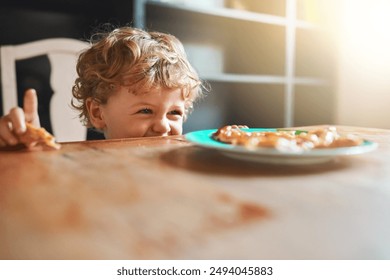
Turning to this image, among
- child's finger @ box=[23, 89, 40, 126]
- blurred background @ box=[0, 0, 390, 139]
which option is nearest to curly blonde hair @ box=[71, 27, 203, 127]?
child's finger @ box=[23, 89, 40, 126]

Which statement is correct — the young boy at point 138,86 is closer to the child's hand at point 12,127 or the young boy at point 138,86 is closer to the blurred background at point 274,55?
the child's hand at point 12,127

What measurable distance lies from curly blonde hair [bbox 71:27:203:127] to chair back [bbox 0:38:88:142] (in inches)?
17.6

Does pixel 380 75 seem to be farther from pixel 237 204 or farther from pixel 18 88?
pixel 237 204

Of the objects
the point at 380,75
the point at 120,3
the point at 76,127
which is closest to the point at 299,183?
the point at 76,127

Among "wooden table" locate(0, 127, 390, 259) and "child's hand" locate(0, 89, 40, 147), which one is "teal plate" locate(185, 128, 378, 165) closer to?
"wooden table" locate(0, 127, 390, 259)

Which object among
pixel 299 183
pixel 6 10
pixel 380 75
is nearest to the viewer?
pixel 299 183

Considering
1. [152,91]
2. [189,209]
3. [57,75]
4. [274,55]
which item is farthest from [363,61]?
[189,209]

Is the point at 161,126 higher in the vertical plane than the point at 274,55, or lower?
lower

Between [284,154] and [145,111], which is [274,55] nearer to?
[145,111]

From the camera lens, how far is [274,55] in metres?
2.67

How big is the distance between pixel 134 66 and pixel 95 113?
221mm

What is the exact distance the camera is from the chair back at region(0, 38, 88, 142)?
63.4 inches
